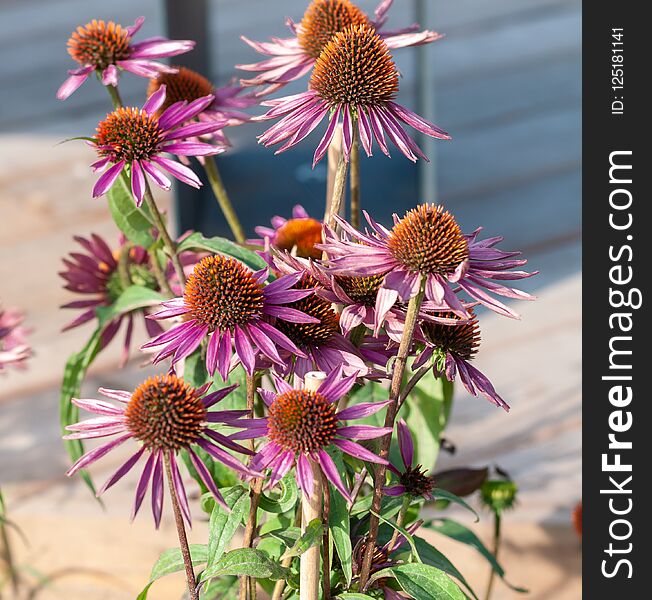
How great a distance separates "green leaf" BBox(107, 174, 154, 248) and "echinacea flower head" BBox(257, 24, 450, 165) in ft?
0.38

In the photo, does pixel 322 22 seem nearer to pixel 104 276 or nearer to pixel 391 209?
pixel 104 276

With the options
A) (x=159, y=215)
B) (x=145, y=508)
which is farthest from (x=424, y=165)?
(x=159, y=215)

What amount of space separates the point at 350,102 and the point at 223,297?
0.12 metres

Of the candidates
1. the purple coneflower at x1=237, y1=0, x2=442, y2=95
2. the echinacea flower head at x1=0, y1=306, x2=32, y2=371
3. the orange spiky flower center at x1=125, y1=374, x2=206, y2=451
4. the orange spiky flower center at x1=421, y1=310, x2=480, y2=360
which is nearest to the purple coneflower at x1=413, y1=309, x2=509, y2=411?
the orange spiky flower center at x1=421, y1=310, x2=480, y2=360

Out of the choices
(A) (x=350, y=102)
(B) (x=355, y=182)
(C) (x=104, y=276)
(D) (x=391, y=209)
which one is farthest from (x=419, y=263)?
(D) (x=391, y=209)

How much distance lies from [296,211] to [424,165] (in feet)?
2.85

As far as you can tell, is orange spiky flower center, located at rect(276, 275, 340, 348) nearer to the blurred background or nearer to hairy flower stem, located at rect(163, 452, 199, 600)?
hairy flower stem, located at rect(163, 452, 199, 600)

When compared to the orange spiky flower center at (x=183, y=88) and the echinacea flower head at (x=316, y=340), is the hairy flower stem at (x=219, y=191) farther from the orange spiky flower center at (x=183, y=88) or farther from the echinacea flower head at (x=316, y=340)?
the echinacea flower head at (x=316, y=340)

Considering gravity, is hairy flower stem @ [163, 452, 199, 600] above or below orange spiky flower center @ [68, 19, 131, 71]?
below

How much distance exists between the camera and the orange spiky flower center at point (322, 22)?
2.05ft

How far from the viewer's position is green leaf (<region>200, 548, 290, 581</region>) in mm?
460

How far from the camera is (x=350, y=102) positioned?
20.3 inches

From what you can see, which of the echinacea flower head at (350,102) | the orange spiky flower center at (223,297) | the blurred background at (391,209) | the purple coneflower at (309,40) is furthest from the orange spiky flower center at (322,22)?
the blurred background at (391,209)

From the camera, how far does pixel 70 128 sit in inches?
76.1
